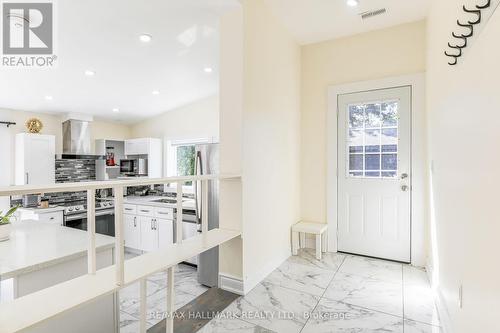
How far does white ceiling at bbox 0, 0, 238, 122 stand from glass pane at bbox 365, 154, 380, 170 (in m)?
2.25

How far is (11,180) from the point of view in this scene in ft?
14.0

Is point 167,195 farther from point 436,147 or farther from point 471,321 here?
point 471,321

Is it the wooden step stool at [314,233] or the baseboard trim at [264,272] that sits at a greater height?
the wooden step stool at [314,233]

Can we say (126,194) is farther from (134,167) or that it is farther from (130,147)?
(130,147)

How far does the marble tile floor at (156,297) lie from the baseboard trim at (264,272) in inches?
28.8

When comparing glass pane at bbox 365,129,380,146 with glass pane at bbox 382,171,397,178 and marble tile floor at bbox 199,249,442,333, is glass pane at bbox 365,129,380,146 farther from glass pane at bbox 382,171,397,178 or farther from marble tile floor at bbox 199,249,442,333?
marble tile floor at bbox 199,249,442,333

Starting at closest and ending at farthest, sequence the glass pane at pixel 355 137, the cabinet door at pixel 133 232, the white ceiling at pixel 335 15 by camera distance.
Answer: the white ceiling at pixel 335 15 → the glass pane at pixel 355 137 → the cabinet door at pixel 133 232

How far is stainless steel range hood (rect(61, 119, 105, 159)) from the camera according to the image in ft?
15.2

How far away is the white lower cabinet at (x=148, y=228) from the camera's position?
3863 mm

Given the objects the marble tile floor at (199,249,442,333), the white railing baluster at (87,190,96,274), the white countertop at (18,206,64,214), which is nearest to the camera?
the white railing baluster at (87,190,96,274)

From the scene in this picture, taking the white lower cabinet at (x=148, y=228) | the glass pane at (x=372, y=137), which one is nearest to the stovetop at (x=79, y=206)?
the white lower cabinet at (x=148, y=228)

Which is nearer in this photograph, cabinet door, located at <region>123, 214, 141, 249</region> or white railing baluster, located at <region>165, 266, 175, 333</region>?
Answer: white railing baluster, located at <region>165, 266, 175, 333</region>

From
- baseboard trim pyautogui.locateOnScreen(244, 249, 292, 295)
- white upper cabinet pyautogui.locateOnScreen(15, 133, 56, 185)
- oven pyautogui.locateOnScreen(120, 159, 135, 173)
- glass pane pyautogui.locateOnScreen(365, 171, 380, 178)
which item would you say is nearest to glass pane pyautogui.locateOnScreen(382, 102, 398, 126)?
glass pane pyautogui.locateOnScreen(365, 171, 380, 178)

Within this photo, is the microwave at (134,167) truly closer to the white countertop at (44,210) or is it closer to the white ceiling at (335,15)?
the white countertop at (44,210)
